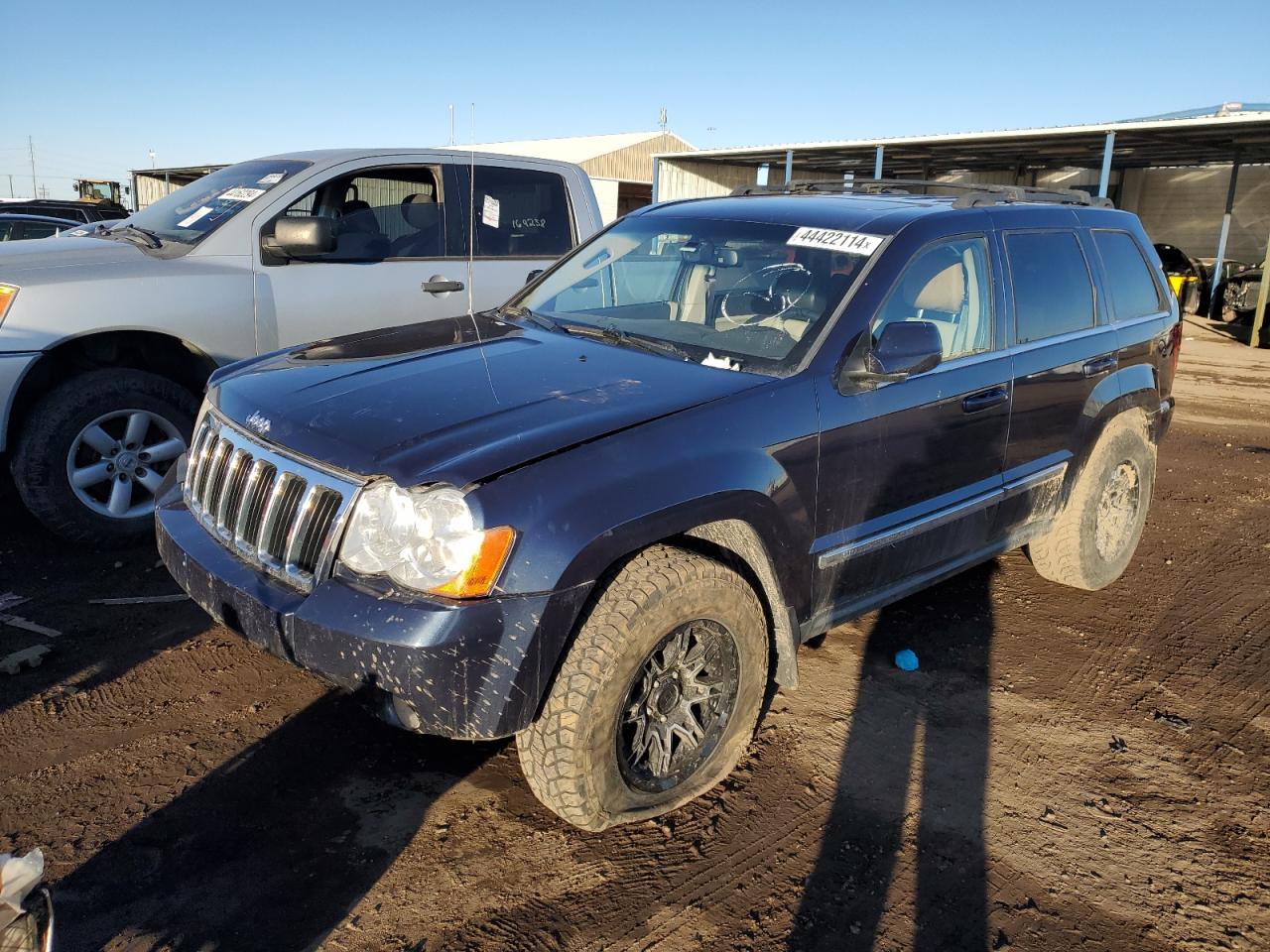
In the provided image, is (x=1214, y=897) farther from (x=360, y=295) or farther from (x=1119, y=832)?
(x=360, y=295)

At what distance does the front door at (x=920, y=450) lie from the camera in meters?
3.27

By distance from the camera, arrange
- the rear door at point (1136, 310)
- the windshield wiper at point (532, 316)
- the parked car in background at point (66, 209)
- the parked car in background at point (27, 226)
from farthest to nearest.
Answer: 1. the parked car in background at point (66, 209)
2. the parked car in background at point (27, 226)
3. the rear door at point (1136, 310)
4. the windshield wiper at point (532, 316)

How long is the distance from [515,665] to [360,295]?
3627 millimetres

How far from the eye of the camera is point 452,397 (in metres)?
2.96

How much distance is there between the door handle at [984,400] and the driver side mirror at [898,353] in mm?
479

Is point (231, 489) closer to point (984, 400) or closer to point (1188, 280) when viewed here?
point (984, 400)

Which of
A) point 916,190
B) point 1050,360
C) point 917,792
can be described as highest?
point 916,190

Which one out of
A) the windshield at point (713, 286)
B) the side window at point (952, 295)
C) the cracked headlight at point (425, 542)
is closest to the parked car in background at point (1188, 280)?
the side window at point (952, 295)

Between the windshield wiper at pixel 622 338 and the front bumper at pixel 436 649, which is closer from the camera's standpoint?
the front bumper at pixel 436 649

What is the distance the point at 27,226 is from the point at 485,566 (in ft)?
36.2

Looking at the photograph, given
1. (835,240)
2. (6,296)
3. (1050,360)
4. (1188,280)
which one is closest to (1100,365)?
(1050,360)

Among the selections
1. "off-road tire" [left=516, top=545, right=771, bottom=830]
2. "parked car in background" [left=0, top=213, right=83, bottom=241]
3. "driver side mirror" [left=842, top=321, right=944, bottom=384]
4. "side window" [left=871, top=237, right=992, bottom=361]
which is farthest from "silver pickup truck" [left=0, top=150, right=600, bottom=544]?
"parked car in background" [left=0, top=213, right=83, bottom=241]

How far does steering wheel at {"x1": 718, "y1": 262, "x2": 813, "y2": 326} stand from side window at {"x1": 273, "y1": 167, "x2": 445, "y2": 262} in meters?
2.76

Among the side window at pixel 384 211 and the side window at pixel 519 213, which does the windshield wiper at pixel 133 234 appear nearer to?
the side window at pixel 384 211
